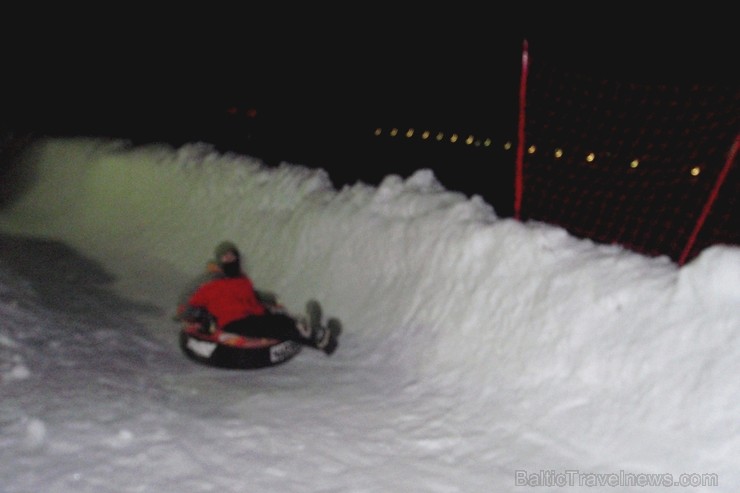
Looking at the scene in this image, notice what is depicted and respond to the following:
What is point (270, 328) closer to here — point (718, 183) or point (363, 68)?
point (718, 183)

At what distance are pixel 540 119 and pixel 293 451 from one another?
573 centimetres

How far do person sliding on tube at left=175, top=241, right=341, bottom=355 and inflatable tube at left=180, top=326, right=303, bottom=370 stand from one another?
77 mm

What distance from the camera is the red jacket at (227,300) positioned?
300 inches

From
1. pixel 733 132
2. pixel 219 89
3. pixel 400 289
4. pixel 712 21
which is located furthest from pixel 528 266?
pixel 219 89

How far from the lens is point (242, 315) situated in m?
7.61

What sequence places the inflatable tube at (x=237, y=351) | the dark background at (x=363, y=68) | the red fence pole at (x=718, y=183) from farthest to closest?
1. the dark background at (x=363, y=68)
2. the inflatable tube at (x=237, y=351)
3. the red fence pole at (x=718, y=183)

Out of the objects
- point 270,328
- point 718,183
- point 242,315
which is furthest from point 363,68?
point 718,183

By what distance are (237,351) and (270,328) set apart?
0.43 m

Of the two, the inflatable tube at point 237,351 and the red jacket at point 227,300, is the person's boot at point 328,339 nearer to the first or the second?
the inflatable tube at point 237,351

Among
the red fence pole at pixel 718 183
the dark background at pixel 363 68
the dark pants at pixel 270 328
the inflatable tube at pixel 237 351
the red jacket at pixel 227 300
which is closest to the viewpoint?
the red fence pole at pixel 718 183

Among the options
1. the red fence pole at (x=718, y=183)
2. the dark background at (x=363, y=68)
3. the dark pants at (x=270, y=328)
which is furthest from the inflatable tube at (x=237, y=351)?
the red fence pole at (x=718, y=183)

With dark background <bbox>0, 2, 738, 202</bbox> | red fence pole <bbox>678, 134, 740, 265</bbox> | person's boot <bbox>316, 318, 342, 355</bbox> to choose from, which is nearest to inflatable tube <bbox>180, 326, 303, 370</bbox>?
person's boot <bbox>316, 318, 342, 355</bbox>

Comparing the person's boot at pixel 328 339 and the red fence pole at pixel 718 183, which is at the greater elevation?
the red fence pole at pixel 718 183

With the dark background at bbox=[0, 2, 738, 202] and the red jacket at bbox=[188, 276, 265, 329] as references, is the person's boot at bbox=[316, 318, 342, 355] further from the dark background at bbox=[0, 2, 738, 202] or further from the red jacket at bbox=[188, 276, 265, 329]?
the dark background at bbox=[0, 2, 738, 202]
